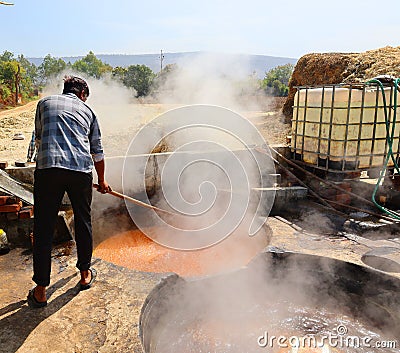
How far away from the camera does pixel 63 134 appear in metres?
3.21

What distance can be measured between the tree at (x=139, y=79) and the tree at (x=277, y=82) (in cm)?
1320

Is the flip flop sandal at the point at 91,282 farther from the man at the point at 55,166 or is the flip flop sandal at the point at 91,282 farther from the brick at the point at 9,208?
the brick at the point at 9,208

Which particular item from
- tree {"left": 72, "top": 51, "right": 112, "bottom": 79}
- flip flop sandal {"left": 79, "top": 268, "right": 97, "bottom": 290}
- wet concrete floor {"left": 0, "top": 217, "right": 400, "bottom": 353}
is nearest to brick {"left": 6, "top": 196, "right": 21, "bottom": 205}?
wet concrete floor {"left": 0, "top": 217, "right": 400, "bottom": 353}

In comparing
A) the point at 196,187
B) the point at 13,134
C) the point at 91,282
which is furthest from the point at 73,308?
the point at 13,134

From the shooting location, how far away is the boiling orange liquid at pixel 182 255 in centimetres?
543

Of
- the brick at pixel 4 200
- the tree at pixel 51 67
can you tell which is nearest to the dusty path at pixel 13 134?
the brick at pixel 4 200

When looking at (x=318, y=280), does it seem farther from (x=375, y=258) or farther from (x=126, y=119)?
(x=126, y=119)

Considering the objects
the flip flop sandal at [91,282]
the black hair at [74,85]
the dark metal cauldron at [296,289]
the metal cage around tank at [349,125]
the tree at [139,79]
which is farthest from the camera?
the tree at [139,79]

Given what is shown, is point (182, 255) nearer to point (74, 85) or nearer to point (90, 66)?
point (74, 85)

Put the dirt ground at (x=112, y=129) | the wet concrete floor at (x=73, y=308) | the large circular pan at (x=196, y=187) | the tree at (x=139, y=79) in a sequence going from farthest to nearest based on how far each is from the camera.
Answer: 1. the tree at (x=139, y=79)
2. the dirt ground at (x=112, y=129)
3. the large circular pan at (x=196, y=187)
4. the wet concrete floor at (x=73, y=308)

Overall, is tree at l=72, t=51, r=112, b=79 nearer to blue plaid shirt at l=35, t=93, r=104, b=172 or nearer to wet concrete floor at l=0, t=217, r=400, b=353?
wet concrete floor at l=0, t=217, r=400, b=353

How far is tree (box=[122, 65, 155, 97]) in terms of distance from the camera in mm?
32188

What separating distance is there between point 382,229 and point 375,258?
1.08 meters

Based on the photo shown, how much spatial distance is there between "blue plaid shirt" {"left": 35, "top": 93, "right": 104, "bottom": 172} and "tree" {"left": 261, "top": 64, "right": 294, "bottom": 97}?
34.2 m
